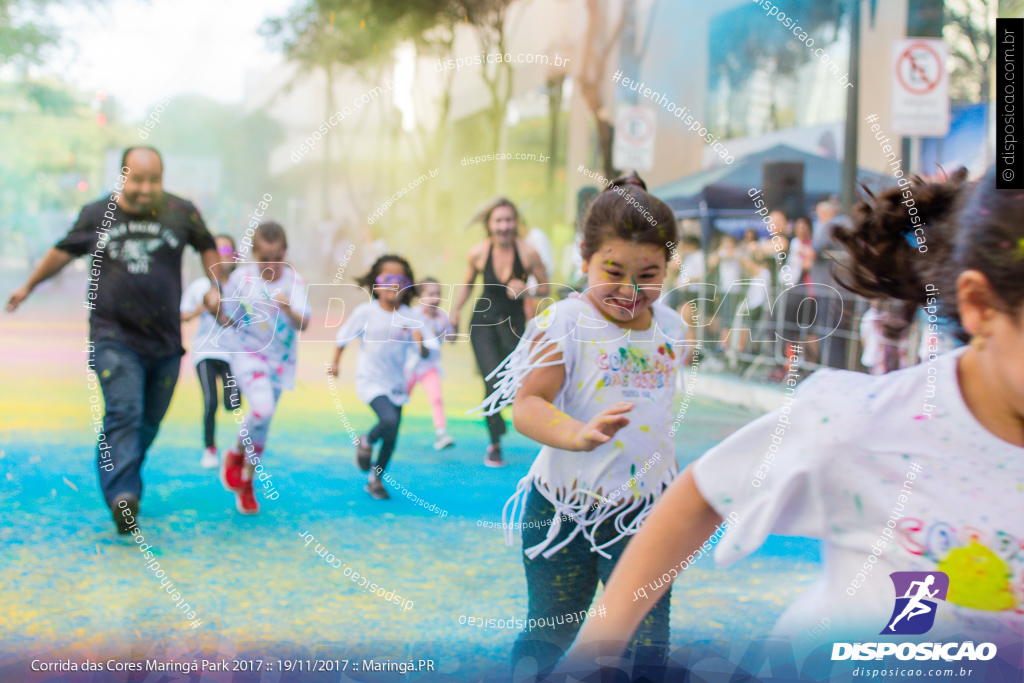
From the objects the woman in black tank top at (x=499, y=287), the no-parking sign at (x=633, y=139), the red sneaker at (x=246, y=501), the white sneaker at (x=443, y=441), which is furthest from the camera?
the white sneaker at (x=443, y=441)

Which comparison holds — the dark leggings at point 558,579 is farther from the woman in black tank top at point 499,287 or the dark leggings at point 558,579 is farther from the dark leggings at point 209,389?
the dark leggings at point 209,389

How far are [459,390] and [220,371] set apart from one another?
1316mm

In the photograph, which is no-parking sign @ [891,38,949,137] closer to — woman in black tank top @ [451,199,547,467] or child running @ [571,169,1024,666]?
woman in black tank top @ [451,199,547,467]

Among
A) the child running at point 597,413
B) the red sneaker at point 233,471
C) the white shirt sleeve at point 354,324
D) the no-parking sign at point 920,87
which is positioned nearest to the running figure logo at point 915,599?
the child running at point 597,413

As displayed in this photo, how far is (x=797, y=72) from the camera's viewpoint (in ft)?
27.2

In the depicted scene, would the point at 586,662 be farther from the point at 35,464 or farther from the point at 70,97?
the point at 35,464

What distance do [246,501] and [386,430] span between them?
2.09 ft

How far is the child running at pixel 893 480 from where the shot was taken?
3.85 feet

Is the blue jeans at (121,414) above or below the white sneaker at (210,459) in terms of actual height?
above

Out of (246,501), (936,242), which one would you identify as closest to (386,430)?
(246,501)

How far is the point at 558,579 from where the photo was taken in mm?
2127

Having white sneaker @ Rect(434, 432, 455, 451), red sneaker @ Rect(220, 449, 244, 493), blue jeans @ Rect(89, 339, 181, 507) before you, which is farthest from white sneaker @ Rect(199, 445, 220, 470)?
white sneaker @ Rect(434, 432, 455, 451)

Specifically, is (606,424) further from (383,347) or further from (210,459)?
(210,459)

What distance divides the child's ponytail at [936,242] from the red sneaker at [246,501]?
277cm
